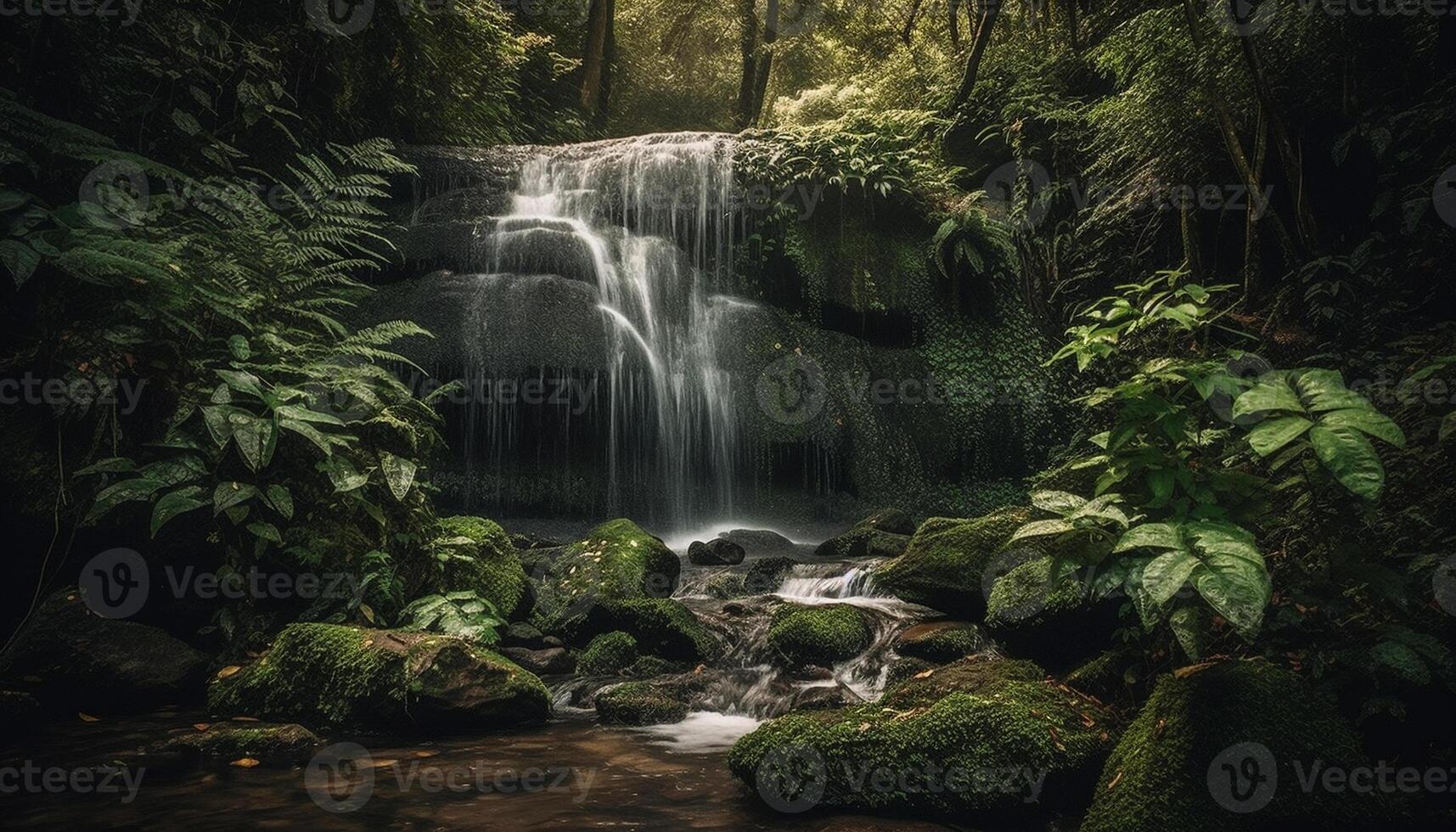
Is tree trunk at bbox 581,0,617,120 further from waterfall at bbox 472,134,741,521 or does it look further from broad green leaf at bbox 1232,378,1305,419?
broad green leaf at bbox 1232,378,1305,419

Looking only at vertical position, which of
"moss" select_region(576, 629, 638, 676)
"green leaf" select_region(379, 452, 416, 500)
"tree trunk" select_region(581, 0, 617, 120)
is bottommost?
"moss" select_region(576, 629, 638, 676)

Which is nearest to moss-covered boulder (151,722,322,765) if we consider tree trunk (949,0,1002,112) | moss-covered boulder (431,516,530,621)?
moss-covered boulder (431,516,530,621)

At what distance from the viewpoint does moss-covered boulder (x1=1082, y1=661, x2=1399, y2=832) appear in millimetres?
2604

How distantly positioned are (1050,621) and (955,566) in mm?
1293

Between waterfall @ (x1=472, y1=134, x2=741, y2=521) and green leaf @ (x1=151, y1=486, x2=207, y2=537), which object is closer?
green leaf @ (x1=151, y1=486, x2=207, y2=537)

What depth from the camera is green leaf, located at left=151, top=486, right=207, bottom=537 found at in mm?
4312

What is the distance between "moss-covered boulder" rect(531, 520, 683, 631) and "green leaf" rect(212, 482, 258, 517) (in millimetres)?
2271

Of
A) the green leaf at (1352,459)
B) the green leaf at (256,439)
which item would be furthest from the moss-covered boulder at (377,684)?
the green leaf at (1352,459)

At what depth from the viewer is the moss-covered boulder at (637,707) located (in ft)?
14.9

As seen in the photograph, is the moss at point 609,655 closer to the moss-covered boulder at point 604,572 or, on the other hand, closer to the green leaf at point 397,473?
the moss-covered boulder at point 604,572

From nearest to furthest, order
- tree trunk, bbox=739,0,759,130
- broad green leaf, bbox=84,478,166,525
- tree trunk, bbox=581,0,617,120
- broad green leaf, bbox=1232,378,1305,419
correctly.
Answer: broad green leaf, bbox=1232,378,1305,419, broad green leaf, bbox=84,478,166,525, tree trunk, bbox=581,0,617,120, tree trunk, bbox=739,0,759,130

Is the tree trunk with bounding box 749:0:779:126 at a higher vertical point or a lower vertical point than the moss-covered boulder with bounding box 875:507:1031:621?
higher

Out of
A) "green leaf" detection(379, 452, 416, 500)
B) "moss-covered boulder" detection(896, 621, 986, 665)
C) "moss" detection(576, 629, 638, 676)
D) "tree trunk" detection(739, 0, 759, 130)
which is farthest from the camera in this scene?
"tree trunk" detection(739, 0, 759, 130)

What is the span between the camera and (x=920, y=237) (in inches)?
486
